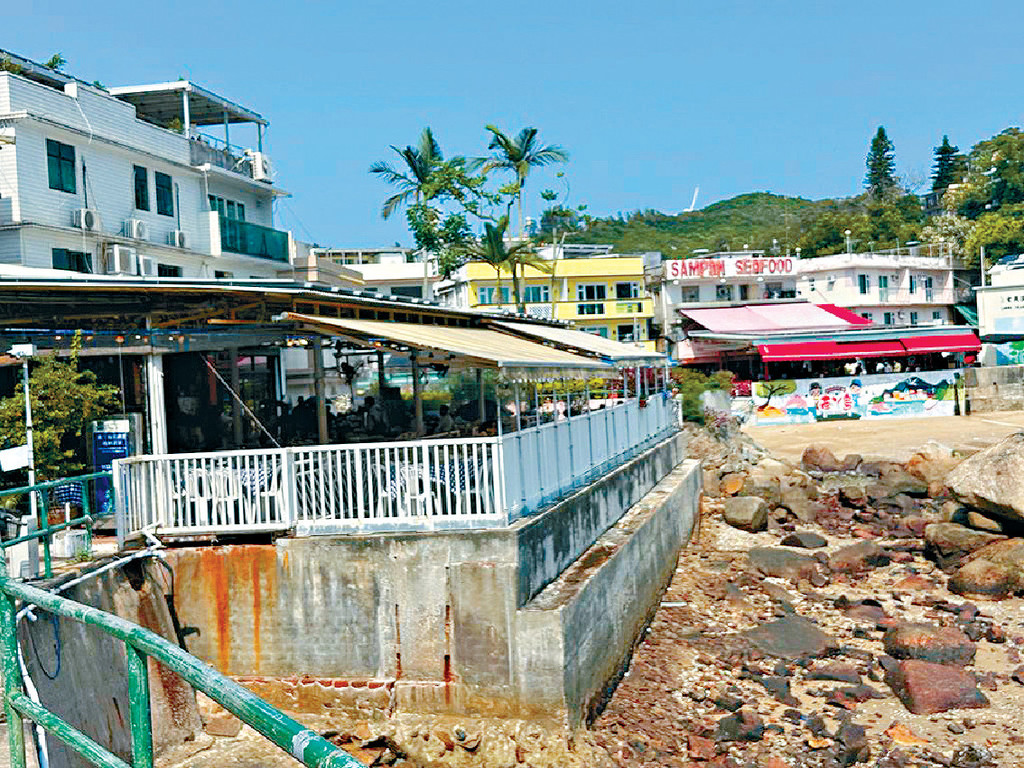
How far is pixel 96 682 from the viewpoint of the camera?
29.6 feet

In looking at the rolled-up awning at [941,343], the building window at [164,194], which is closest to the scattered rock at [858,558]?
the building window at [164,194]

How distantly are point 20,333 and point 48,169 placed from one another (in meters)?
12.1

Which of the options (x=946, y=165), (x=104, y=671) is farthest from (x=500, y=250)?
(x=946, y=165)

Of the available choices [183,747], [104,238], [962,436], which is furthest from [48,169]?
[962,436]

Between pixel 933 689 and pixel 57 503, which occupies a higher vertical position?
pixel 57 503

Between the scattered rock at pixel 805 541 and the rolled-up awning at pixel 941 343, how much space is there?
95.0 feet

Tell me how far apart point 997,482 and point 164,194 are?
2245 centimetres

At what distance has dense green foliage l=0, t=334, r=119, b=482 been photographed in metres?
12.4

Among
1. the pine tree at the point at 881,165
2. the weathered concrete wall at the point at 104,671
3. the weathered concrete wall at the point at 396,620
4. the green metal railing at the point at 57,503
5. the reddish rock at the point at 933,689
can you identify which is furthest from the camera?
the pine tree at the point at 881,165

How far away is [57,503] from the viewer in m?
12.2

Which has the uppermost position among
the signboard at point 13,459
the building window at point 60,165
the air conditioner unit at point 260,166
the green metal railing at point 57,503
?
the air conditioner unit at point 260,166

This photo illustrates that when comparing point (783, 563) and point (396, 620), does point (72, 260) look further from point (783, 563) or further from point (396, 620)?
point (783, 563)

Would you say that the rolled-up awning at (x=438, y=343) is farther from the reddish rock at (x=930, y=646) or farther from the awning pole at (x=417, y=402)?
the reddish rock at (x=930, y=646)

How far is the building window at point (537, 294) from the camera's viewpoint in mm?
53219
